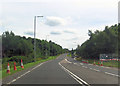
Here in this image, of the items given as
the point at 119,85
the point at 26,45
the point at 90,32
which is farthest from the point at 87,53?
the point at 119,85

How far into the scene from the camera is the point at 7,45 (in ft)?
278

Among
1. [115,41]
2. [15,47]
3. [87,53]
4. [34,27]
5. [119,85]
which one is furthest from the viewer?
[15,47]

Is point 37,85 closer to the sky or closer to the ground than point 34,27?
closer to the ground

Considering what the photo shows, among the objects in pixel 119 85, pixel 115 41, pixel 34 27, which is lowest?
pixel 119 85

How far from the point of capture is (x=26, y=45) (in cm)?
8069

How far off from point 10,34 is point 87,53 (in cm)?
4285

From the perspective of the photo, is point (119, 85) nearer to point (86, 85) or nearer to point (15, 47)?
point (86, 85)

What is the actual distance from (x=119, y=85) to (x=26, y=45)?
72841 mm

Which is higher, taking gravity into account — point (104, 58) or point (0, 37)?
point (0, 37)

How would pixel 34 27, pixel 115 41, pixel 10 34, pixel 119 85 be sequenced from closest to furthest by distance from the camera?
pixel 119 85 < pixel 115 41 < pixel 34 27 < pixel 10 34

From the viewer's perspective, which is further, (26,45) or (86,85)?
(26,45)

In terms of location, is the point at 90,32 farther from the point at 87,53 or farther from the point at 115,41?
the point at 115,41

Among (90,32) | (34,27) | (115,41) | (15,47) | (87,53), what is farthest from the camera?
(15,47)

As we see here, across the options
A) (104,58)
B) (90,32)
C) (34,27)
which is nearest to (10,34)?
(90,32)
